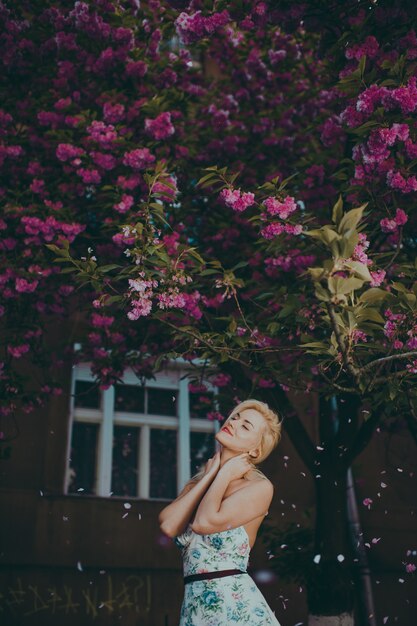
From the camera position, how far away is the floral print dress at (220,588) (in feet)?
12.4

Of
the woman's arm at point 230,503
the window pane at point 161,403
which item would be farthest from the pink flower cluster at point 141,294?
the window pane at point 161,403

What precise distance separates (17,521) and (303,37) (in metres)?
7.17

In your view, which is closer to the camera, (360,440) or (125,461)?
(360,440)

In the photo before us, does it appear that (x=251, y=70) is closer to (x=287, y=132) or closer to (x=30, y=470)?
(x=287, y=132)

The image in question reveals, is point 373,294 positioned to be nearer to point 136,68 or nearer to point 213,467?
point 213,467

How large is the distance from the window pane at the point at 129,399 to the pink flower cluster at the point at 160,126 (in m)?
4.13

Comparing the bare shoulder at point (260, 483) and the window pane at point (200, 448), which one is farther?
the window pane at point (200, 448)

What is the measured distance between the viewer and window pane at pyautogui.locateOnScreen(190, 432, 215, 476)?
1014 centimetres

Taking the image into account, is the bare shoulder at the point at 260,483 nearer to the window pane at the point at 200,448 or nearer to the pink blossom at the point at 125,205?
the pink blossom at the point at 125,205

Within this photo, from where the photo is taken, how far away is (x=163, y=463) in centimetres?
1008

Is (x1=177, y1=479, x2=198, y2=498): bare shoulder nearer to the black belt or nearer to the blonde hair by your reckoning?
the blonde hair

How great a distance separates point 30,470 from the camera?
29.6 feet

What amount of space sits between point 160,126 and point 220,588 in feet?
16.0

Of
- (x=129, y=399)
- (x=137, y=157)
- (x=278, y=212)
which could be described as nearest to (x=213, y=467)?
(x=278, y=212)
